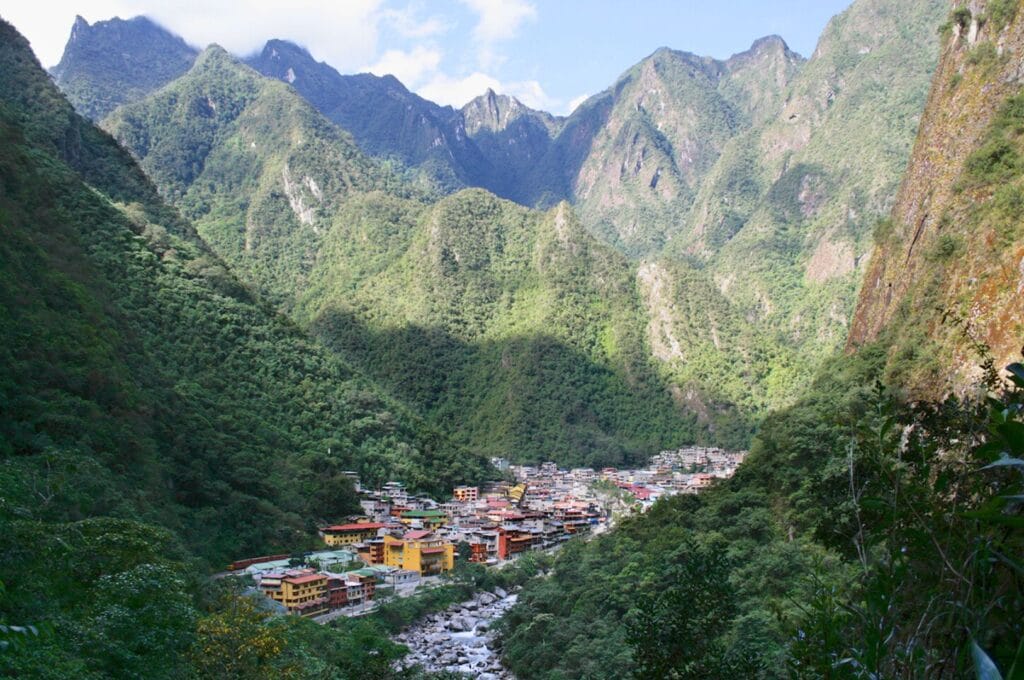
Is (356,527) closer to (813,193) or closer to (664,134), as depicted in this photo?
(813,193)

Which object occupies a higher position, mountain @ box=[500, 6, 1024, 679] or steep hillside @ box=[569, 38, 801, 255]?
steep hillside @ box=[569, 38, 801, 255]

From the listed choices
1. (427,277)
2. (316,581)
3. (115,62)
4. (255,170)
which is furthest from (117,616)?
(115,62)

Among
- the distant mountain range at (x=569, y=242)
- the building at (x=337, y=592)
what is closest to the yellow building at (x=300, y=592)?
the building at (x=337, y=592)

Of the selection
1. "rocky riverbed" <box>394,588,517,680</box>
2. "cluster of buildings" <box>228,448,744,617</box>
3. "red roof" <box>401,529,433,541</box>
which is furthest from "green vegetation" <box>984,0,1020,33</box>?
"red roof" <box>401,529,433,541</box>

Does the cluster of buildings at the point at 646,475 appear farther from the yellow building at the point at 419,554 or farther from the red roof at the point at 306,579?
the red roof at the point at 306,579

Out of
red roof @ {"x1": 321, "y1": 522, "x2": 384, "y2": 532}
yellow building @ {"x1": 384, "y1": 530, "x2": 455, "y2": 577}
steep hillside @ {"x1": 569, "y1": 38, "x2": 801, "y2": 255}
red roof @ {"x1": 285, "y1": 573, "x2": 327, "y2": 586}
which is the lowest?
yellow building @ {"x1": 384, "y1": 530, "x2": 455, "y2": 577}

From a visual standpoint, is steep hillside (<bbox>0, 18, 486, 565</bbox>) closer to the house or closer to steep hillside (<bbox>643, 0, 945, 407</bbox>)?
the house

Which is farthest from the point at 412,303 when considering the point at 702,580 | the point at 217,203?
the point at 702,580
